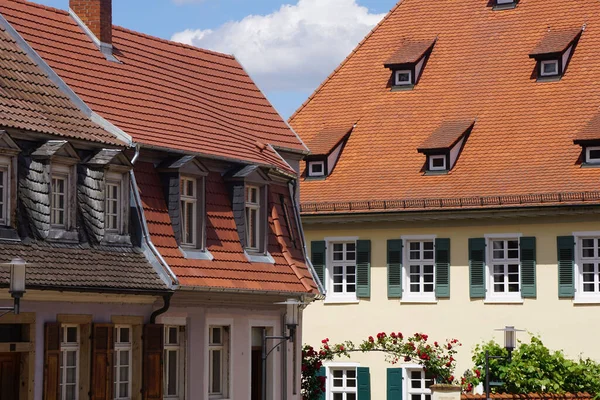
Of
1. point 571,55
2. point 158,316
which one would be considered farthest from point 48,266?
point 571,55

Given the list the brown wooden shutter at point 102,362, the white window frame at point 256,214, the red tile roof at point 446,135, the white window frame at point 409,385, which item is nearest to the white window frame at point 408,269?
the white window frame at point 409,385

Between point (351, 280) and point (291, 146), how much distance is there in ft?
31.9

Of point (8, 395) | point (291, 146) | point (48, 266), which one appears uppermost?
point (291, 146)

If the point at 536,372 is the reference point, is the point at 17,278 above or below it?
above

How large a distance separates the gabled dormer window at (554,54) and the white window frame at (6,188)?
2132cm

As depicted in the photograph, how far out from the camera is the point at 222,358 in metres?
30.5

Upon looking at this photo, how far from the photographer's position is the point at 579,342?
130 ft

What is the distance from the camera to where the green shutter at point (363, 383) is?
4238 cm

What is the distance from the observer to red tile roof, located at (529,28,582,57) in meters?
43.1

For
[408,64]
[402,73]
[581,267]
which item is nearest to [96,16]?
[581,267]

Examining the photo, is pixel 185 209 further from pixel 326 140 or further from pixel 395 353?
pixel 326 140

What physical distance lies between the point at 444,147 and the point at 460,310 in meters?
4.16

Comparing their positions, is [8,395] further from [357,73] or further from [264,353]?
[357,73]

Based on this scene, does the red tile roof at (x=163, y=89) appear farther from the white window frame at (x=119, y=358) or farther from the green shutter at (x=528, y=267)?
the green shutter at (x=528, y=267)
